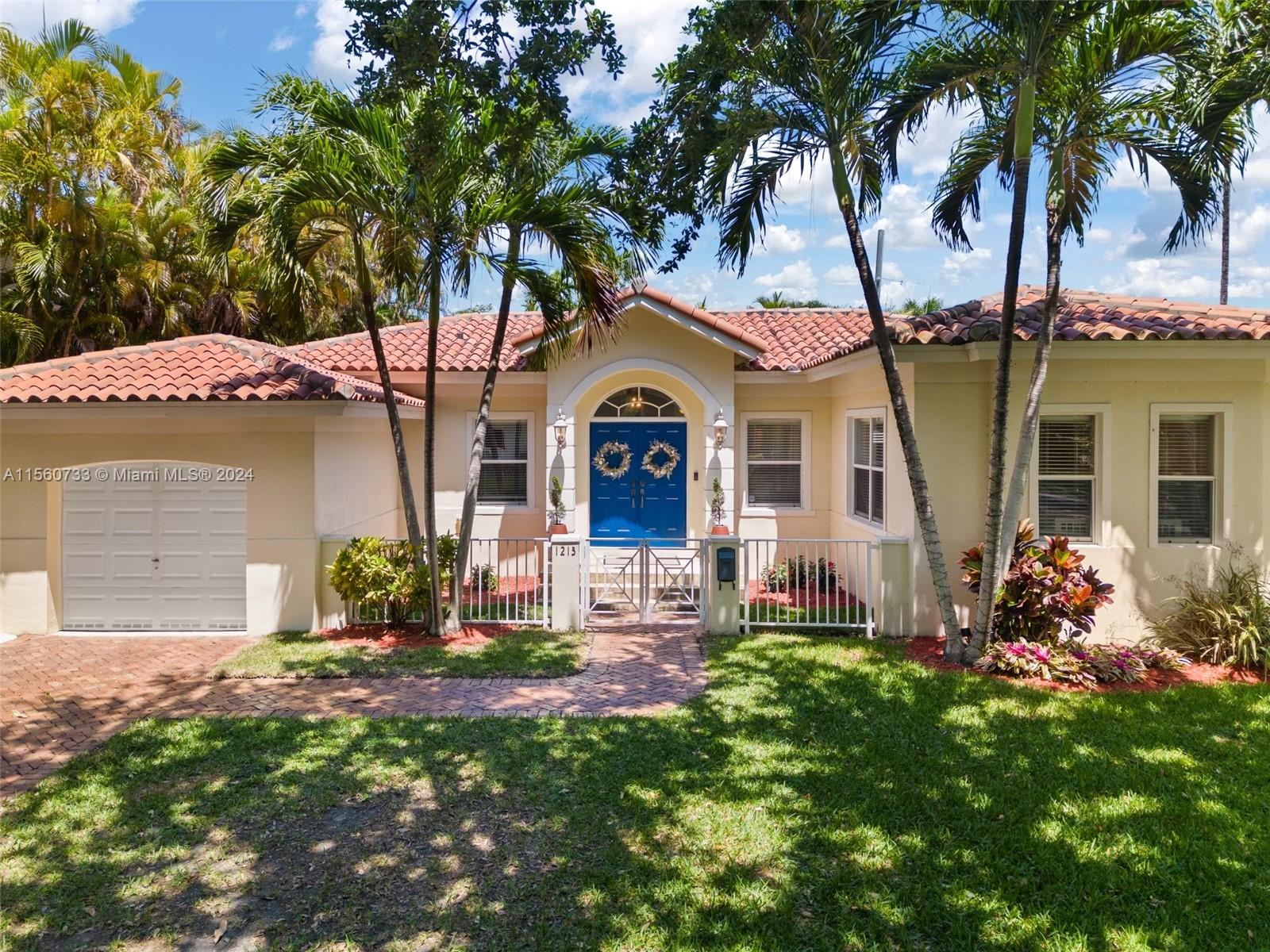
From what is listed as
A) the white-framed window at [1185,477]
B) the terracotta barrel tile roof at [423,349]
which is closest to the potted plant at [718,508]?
the terracotta barrel tile roof at [423,349]

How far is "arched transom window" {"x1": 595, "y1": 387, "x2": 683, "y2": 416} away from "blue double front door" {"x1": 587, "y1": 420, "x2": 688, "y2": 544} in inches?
7.3

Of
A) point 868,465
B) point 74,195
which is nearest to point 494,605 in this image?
point 868,465

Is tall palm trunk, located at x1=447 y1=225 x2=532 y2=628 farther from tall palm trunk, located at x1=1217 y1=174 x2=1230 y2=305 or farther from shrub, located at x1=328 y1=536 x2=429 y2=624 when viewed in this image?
tall palm trunk, located at x1=1217 y1=174 x2=1230 y2=305

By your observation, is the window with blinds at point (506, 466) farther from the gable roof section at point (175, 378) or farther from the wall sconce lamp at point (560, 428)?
the gable roof section at point (175, 378)

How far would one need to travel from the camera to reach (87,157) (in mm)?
18109

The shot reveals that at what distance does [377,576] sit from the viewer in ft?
33.9

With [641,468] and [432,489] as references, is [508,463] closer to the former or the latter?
[641,468]

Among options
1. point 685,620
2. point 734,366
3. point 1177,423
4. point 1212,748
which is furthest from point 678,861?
point 734,366

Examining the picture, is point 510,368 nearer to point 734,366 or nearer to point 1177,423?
point 734,366

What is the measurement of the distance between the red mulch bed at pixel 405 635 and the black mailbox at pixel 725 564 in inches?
122

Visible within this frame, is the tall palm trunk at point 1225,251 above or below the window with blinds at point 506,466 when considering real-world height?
above

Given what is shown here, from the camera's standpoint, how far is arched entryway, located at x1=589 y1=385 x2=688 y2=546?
1445cm

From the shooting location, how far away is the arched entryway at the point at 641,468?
569 inches

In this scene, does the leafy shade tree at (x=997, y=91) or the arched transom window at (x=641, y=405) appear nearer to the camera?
the leafy shade tree at (x=997, y=91)
